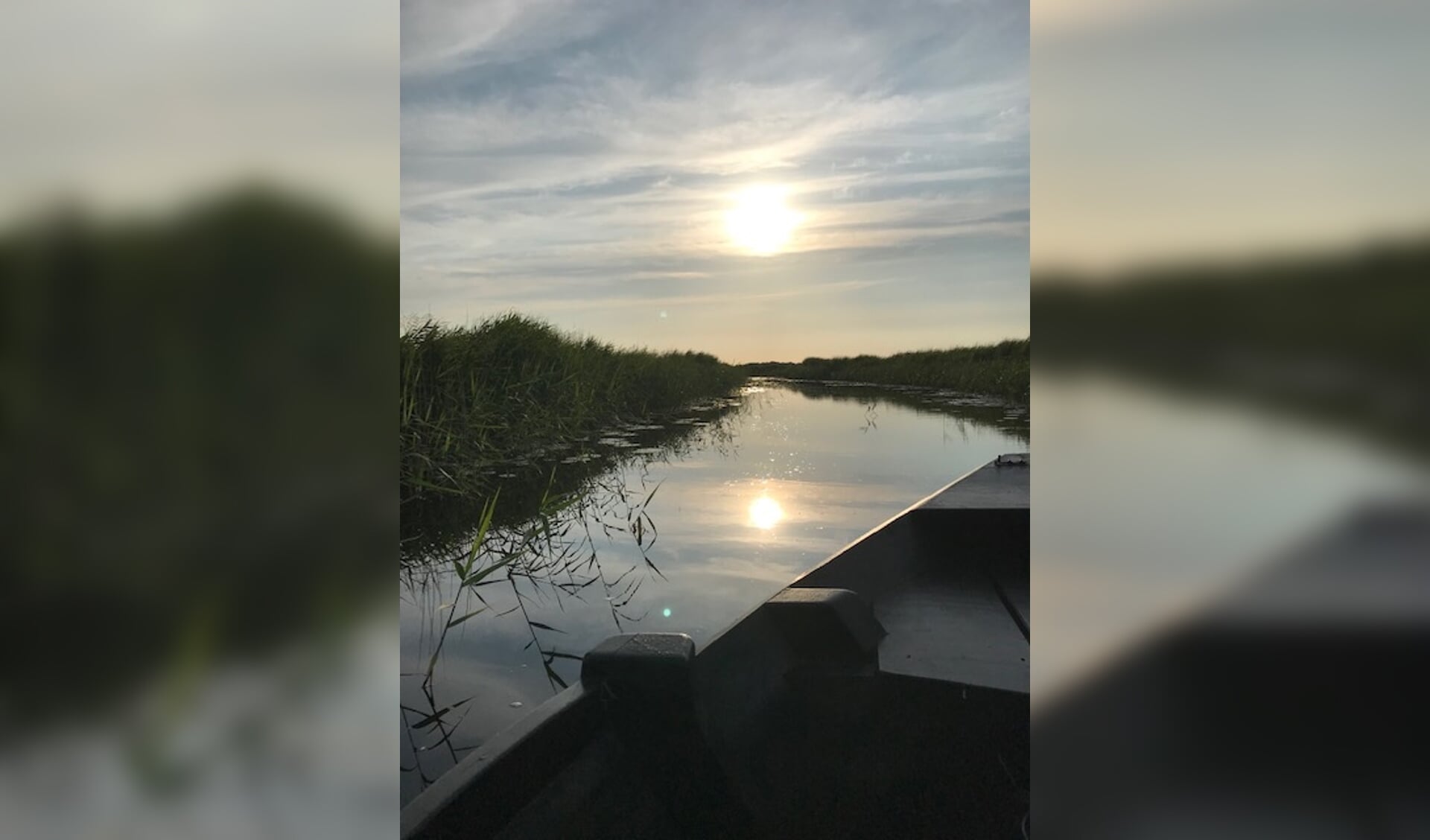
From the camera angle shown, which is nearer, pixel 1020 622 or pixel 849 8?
pixel 1020 622

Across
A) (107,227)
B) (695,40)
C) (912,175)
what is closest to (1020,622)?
(912,175)

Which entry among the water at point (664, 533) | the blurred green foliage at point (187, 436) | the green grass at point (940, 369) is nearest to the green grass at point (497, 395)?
the water at point (664, 533)

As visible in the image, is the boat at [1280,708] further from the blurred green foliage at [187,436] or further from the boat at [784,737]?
the blurred green foliage at [187,436]

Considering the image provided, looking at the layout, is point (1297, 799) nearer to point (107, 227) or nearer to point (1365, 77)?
point (1365, 77)

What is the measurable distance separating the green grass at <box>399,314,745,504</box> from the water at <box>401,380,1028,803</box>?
0.42 feet

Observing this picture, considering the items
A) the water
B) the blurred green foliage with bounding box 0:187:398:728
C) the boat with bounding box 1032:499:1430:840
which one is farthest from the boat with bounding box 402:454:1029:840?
the boat with bounding box 1032:499:1430:840

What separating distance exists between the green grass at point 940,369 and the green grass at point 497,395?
2.27 ft

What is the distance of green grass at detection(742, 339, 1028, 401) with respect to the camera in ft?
14.4

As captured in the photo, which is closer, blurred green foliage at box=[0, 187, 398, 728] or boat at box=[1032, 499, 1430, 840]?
boat at box=[1032, 499, 1430, 840]

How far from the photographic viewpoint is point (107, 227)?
3.46ft

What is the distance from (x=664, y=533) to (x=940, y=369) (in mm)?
2484

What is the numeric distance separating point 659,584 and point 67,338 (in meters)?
2.25

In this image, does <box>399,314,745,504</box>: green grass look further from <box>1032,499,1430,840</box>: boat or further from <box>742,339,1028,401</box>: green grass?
<box>1032,499,1430,840</box>: boat

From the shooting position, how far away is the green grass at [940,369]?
4395mm
